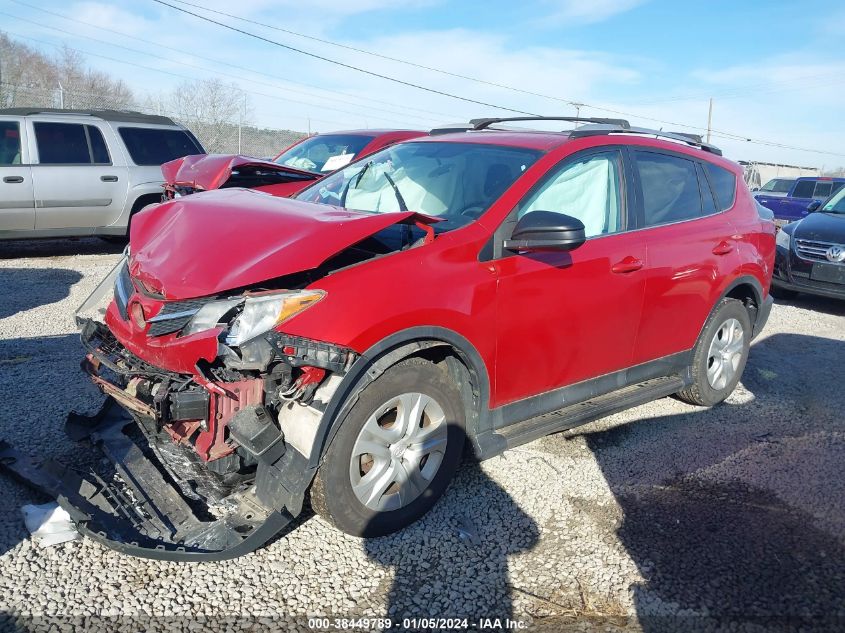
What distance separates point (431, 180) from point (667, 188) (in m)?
1.60

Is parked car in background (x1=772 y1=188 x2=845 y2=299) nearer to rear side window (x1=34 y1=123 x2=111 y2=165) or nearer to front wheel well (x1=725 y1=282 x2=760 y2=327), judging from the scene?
front wheel well (x1=725 y1=282 x2=760 y2=327)

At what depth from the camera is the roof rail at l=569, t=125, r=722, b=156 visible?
3.99 meters

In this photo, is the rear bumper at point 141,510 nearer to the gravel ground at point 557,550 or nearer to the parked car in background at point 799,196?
the gravel ground at point 557,550

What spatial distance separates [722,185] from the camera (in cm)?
485

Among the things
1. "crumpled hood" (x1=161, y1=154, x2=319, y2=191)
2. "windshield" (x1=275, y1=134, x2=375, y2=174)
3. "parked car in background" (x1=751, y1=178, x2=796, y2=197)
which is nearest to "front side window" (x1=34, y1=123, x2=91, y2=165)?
"windshield" (x1=275, y1=134, x2=375, y2=174)

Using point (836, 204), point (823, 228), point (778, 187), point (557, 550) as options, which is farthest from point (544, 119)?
point (778, 187)

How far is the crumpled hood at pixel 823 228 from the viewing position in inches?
334

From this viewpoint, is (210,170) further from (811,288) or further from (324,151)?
(811,288)

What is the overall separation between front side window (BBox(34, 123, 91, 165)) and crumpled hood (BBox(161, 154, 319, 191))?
11.6 feet

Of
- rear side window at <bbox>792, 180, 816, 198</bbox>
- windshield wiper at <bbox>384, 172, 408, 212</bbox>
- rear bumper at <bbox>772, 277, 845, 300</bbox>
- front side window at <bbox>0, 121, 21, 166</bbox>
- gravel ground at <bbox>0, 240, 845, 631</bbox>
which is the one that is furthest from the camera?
rear side window at <bbox>792, 180, 816, 198</bbox>

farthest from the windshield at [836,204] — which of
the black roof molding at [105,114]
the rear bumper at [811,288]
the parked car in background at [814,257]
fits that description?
the black roof molding at [105,114]

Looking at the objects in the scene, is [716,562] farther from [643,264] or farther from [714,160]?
[714,160]

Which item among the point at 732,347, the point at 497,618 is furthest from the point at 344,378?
the point at 732,347

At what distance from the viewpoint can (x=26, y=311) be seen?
6555 mm
